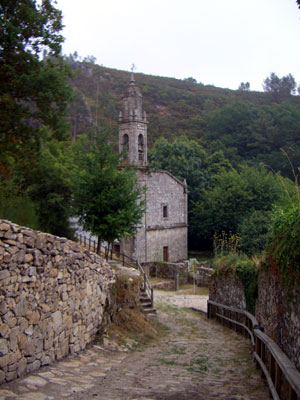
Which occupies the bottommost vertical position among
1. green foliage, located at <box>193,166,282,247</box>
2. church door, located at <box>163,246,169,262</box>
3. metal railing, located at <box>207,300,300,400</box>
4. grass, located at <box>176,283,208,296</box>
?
grass, located at <box>176,283,208,296</box>

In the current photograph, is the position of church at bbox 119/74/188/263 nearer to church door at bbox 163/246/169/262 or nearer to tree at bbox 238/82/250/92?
church door at bbox 163/246/169/262

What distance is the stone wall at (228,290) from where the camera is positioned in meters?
13.2

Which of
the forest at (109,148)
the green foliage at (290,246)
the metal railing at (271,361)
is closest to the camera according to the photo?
the metal railing at (271,361)

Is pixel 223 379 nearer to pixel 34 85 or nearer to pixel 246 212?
pixel 34 85

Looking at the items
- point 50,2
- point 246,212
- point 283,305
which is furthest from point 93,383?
point 246,212

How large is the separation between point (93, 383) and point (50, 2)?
15.2 metres

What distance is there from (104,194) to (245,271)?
6.94m

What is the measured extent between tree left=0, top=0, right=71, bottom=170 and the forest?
0.13ft

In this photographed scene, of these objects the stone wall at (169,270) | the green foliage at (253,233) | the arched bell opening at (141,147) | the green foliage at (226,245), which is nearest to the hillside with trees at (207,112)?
the green foliage at (253,233)

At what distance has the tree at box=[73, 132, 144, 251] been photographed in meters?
17.3

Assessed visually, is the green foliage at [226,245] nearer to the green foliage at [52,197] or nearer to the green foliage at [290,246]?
the green foliage at [52,197]

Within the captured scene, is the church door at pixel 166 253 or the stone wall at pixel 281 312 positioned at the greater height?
the church door at pixel 166 253

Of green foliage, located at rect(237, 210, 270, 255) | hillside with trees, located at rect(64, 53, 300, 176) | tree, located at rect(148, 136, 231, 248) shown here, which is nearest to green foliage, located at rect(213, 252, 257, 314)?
green foliage, located at rect(237, 210, 270, 255)

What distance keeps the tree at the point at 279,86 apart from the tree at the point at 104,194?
8866cm
